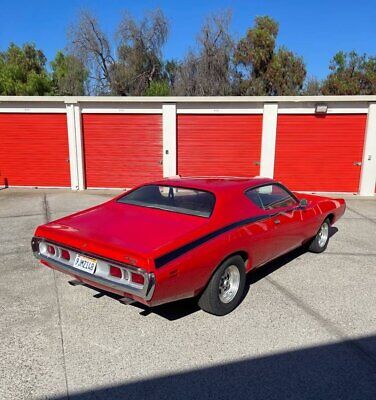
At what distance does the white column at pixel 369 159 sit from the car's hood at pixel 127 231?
9.61 m

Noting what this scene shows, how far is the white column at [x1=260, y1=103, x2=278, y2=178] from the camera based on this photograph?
1097cm

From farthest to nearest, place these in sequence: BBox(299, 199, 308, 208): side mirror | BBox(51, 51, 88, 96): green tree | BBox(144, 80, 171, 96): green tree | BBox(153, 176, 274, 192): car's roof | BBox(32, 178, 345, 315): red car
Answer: BBox(51, 51, 88, 96): green tree
BBox(144, 80, 171, 96): green tree
BBox(299, 199, 308, 208): side mirror
BBox(153, 176, 274, 192): car's roof
BBox(32, 178, 345, 315): red car

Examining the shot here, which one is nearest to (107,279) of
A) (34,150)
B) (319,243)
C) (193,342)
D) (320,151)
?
(193,342)

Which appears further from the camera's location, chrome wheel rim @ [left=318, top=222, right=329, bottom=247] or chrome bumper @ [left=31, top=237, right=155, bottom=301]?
chrome wheel rim @ [left=318, top=222, right=329, bottom=247]

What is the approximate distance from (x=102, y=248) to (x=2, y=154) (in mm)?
10756

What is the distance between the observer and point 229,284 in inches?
141

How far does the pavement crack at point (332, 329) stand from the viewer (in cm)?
286

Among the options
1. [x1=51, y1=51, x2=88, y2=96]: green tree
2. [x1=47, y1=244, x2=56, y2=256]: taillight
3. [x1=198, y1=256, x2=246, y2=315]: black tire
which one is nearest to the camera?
[x1=198, y1=256, x2=246, y2=315]: black tire

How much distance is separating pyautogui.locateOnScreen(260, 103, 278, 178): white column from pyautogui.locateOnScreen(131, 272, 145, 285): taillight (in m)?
9.25

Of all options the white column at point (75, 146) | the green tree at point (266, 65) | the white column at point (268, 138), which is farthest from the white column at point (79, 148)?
the green tree at point (266, 65)

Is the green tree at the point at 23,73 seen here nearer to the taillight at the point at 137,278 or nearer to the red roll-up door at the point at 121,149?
the red roll-up door at the point at 121,149

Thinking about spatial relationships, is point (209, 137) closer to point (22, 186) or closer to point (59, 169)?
point (59, 169)

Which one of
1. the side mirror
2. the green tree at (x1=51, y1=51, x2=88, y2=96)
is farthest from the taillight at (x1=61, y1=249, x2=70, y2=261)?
the green tree at (x1=51, y1=51, x2=88, y2=96)

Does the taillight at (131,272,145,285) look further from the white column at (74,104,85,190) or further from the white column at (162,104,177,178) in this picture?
the white column at (74,104,85,190)
